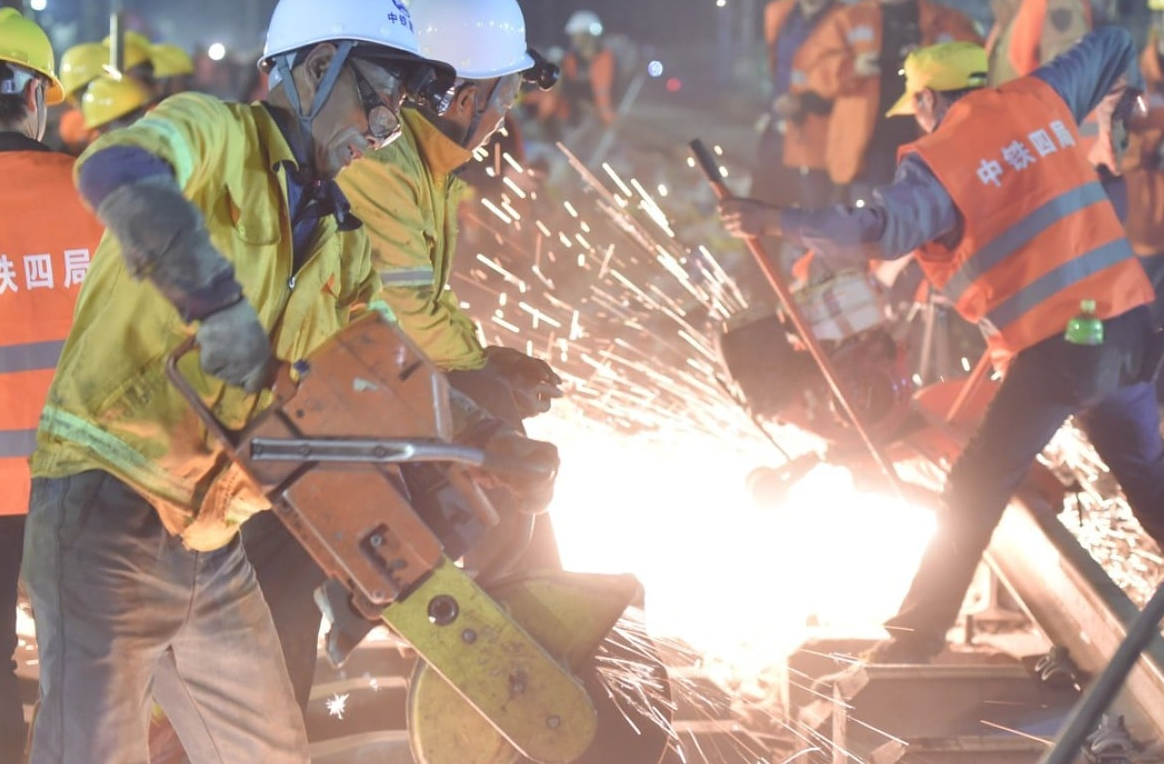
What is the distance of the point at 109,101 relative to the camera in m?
7.28

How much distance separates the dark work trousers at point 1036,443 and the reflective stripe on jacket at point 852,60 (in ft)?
17.2

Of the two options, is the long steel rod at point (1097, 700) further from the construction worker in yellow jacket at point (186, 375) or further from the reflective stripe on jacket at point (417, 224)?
the reflective stripe on jacket at point (417, 224)

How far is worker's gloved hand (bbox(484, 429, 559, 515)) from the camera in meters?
2.91

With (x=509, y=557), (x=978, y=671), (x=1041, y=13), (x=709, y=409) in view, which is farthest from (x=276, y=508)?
(x=1041, y=13)

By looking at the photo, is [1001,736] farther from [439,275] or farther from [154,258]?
[154,258]

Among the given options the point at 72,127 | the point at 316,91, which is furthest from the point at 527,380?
the point at 72,127

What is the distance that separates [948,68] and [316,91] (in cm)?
305

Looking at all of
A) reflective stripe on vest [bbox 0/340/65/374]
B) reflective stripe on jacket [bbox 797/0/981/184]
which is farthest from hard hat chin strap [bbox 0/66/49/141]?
reflective stripe on jacket [bbox 797/0/981/184]

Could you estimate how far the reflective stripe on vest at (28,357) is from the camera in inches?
146

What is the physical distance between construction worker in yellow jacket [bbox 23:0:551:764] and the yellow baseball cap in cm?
286

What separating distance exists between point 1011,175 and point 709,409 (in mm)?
2439

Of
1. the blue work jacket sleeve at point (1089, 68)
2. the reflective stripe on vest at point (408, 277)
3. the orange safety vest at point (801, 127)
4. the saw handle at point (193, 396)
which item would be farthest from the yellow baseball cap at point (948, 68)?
the orange safety vest at point (801, 127)

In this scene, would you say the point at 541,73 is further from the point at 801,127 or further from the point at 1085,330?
the point at 801,127

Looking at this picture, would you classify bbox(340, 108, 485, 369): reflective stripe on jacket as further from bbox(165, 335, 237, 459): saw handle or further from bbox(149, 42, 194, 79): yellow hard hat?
bbox(149, 42, 194, 79): yellow hard hat
